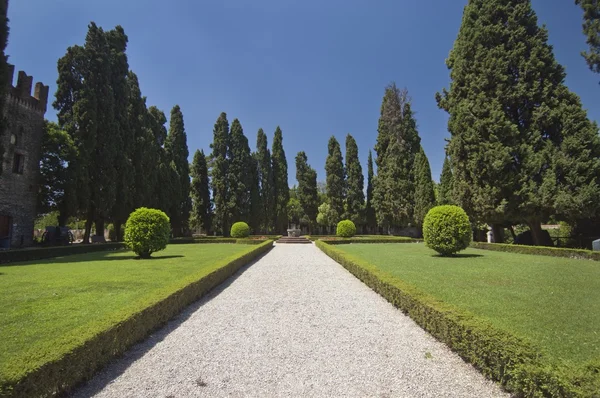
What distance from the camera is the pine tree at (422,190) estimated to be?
30.4m

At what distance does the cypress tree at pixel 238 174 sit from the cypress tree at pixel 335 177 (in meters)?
10.1

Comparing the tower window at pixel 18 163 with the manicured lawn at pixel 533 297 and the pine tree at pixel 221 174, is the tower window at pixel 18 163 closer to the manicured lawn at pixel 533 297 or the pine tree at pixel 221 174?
the pine tree at pixel 221 174

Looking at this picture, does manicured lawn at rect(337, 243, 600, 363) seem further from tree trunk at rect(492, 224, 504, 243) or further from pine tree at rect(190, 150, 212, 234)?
pine tree at rect(190, 150, 212, 234)

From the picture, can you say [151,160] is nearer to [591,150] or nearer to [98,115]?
[98,115]

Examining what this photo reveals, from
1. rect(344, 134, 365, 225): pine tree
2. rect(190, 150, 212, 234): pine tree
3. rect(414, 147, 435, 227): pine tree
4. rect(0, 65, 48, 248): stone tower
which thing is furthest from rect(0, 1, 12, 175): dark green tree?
rect(344, 134, 365, 225): pine tree

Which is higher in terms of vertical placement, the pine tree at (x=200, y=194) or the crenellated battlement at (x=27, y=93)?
the crenellated battlement at (x=27, y=93)

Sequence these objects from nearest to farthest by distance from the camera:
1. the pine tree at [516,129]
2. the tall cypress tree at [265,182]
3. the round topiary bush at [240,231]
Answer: the pine tree at [516,129] < the round topiary bush at [240,231] < the tall cypress tree at [265,182]

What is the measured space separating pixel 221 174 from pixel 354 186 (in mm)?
16640

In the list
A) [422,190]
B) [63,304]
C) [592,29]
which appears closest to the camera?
[63,304]

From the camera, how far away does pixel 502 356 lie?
2.98 m

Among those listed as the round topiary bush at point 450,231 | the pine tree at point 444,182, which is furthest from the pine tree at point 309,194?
the round topiary bush at point 450,231

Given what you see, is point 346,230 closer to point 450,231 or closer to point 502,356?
point 450,231

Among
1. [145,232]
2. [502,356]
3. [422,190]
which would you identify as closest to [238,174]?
[422,190]

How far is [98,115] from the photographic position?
852 inches
